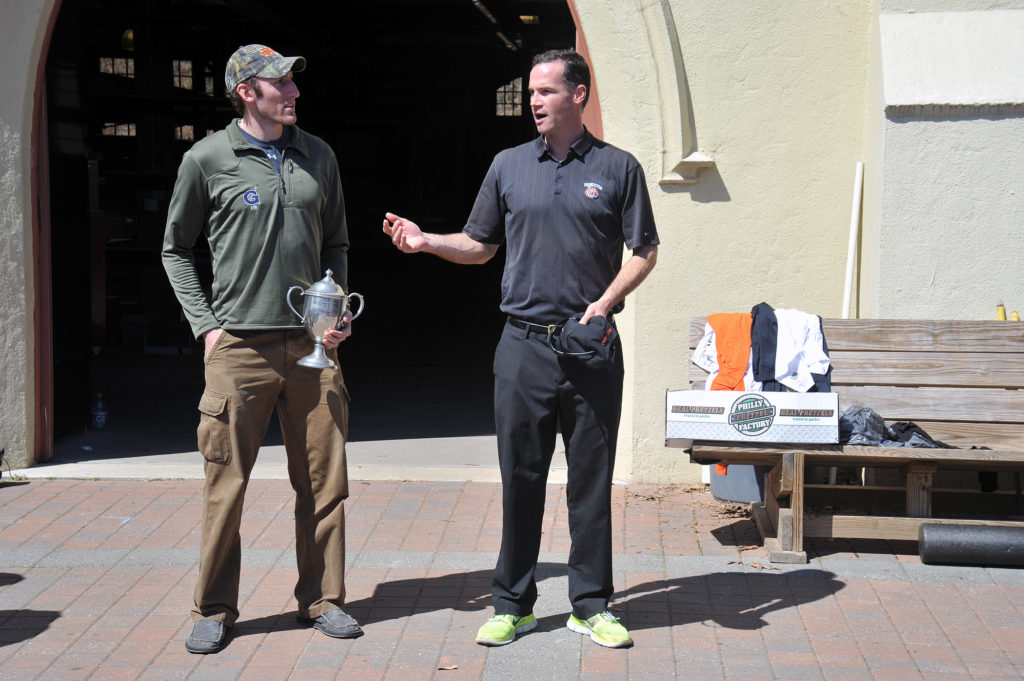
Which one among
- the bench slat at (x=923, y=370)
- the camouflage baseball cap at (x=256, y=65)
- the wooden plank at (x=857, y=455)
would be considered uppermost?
the camouflage baseball cap at (x=256, y=65)

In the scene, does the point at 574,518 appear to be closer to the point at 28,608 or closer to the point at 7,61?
the point at 28,608

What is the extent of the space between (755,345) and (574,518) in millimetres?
1731

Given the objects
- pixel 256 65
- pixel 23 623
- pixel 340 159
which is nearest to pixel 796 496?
pixel 256 65

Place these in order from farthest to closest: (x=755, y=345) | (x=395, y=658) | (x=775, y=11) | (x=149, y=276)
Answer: (x=149, y=276), (x=775, y=11), (x=755, y=345), (x=395, y=658)

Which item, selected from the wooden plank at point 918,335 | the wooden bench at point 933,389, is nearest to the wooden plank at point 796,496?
the wooden bench at point 933,389

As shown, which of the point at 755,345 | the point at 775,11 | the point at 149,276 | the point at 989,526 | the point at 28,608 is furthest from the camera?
the point at 149,276

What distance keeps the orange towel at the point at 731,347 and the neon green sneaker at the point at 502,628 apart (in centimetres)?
184

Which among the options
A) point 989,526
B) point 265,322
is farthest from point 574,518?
point 989,526

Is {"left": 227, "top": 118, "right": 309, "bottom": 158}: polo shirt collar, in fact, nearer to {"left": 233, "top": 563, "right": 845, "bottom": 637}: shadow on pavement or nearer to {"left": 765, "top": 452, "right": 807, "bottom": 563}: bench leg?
{"left": 233, "top": 563, "right": 845, "bottom": 637}: shadow on pavement

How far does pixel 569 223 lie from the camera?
4094mm

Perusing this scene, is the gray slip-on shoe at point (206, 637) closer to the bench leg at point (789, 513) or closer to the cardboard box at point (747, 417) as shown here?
the cardboard box at point (747, 417)

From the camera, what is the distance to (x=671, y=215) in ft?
21.6

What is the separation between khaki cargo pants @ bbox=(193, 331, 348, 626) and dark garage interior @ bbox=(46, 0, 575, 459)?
3.59 meters

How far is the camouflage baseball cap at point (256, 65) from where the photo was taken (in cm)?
407
